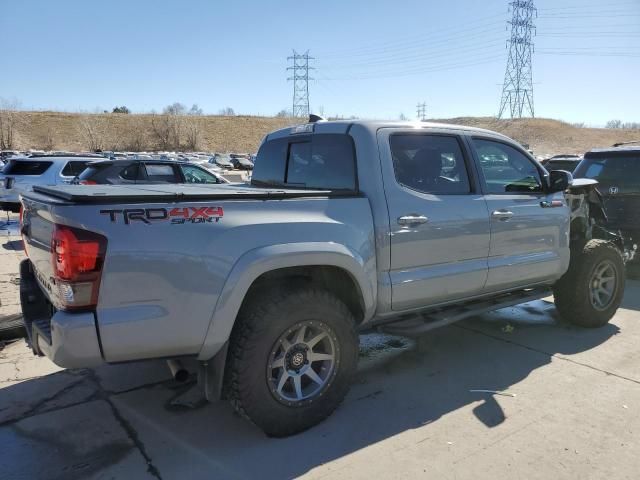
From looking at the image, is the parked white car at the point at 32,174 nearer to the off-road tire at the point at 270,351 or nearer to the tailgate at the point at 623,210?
the off-road tire at the point at 270,351

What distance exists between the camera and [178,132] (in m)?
84.6

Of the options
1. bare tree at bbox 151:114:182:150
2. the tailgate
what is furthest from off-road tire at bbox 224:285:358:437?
bare tree at bbox 151:114:182:150

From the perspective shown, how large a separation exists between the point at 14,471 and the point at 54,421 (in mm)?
572

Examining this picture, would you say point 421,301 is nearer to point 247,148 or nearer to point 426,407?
point 426,407

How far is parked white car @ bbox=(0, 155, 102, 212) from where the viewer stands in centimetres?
1191

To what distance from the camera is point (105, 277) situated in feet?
8.31

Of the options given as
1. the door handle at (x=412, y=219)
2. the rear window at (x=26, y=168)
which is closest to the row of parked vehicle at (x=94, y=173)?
the rear window at (x=26, y=168)

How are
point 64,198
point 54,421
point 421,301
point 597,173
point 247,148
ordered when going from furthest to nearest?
1. point 247,148
2. point 597,173
3. point 421,301
4. point 54,421
5. point 64,198

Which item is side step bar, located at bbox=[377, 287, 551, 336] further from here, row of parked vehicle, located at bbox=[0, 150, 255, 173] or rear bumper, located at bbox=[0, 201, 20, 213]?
rear bumper, located at bbox=[0, 201, 20, 213]

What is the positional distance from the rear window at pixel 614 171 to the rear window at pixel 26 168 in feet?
38.3

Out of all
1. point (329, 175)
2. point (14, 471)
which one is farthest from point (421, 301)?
point (14, 471)

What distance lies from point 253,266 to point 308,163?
1.52 meters

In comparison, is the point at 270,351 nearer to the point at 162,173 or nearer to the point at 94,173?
the point at 94,173

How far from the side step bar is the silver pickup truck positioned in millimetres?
19
